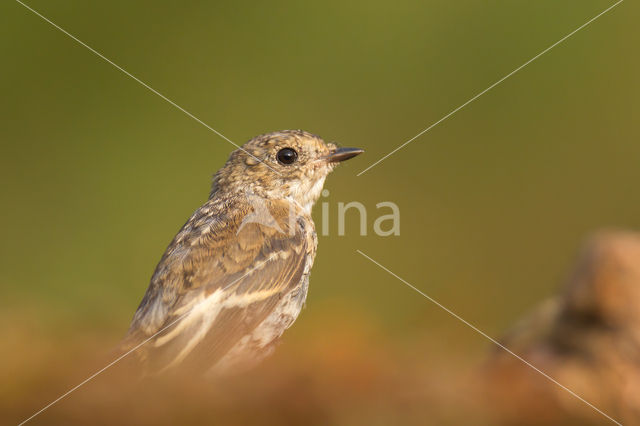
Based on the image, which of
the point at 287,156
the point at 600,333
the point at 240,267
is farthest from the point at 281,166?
the point at 600,333

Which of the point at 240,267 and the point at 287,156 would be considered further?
the point at 287,156

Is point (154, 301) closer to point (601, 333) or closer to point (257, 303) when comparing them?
point (257, 303)

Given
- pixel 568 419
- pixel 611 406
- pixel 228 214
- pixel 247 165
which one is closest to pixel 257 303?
pixel 228 214

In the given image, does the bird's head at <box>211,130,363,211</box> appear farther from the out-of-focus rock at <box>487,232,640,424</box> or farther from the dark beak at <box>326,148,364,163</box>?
the out-of-focus rock at <box>487,232,640,424</box>

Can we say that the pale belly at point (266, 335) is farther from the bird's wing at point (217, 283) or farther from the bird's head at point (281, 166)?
the bird's head at point (281, 166)

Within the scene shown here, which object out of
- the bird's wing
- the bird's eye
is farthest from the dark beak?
the bird's wing

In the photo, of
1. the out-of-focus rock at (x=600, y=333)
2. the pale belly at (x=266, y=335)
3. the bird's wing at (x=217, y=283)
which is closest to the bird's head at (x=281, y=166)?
the bird's wing at (x=217, y=283)

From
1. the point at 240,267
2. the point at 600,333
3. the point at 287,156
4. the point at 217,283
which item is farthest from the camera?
the point at 287,156

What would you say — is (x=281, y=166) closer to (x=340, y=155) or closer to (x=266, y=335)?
(x=340, y=155)
